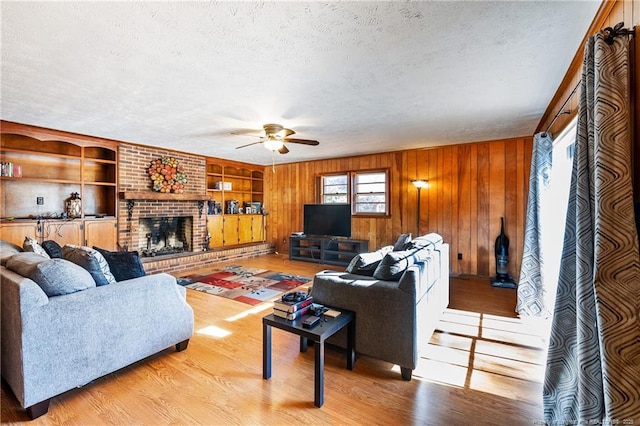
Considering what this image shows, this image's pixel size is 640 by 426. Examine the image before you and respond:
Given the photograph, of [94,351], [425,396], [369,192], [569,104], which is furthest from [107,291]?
[369,192]

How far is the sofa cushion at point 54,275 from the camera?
193cm

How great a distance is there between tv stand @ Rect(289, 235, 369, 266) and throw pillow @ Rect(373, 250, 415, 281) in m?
3.53

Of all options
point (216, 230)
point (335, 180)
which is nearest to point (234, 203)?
point (216, 230)

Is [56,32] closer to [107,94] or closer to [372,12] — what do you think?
[107,94]

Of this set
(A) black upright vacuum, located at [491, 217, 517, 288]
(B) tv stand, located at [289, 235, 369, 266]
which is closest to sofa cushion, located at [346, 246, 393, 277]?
(A) black upright vacuum, located at [491, 217, 517, 288]

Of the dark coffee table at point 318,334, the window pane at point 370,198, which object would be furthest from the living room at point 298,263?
the window pane at point 370,198

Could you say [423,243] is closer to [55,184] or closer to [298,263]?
[298,263]

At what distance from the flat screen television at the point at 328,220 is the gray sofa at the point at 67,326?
14.1 ft

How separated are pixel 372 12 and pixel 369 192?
4.73 meters

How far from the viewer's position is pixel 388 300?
223 cm

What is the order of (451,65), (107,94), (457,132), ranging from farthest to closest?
(457,132) → (107,94) → (451,65)

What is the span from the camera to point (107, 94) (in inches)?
117

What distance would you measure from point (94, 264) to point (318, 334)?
5.81 ft

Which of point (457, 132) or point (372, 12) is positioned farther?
point (457, 132)
